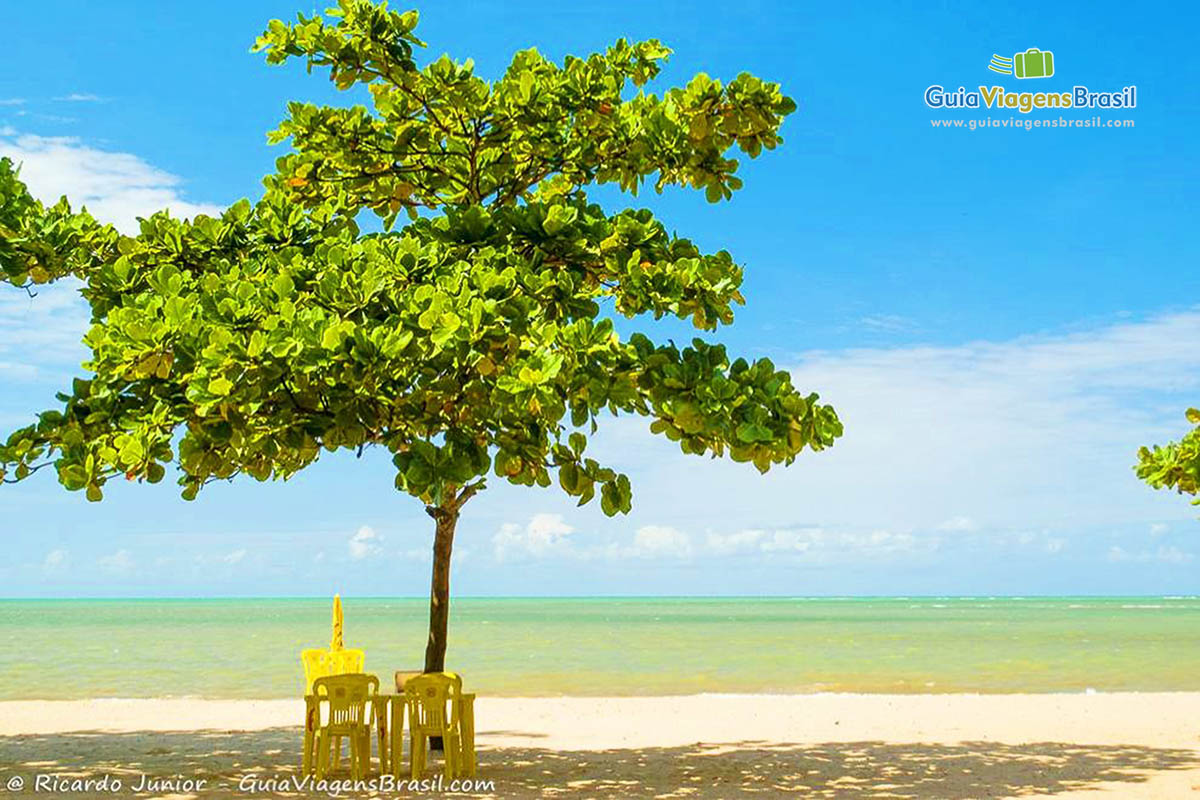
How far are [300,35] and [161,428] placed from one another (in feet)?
13.2

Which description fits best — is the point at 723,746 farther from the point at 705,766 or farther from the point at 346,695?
the point at 346,695

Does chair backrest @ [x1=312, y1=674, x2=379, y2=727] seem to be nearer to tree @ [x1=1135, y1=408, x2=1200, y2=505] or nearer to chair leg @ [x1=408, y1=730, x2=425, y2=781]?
chair leg @ [x1=408, y1=730, x2=425, y2=781]

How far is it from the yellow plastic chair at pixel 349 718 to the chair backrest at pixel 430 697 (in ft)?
1.08

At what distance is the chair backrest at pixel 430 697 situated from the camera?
Result: 9.31m

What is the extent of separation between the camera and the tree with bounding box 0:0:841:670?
679 cm

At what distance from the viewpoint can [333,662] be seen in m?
12.5

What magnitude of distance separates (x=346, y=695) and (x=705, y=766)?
3369 mm

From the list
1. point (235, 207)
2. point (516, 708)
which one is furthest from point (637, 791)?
point (516, 708)

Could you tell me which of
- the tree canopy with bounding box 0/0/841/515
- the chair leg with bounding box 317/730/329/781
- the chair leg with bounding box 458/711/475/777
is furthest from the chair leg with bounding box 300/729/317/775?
the tree canopy with bounding box 0/0/841/515

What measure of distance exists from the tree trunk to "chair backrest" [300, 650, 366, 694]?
2.00 m

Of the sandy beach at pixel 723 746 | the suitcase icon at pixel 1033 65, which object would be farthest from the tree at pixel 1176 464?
the suitcase icon at pixel 1033 65

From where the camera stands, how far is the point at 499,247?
8.77m

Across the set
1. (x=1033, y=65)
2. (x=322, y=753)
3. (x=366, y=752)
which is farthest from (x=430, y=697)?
(x=1033, y=65)

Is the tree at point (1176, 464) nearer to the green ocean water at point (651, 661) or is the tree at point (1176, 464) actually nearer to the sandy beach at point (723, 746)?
the sandy beach at point (723, 746)
